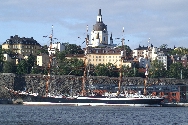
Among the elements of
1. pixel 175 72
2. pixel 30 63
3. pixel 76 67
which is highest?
pixel 30 63

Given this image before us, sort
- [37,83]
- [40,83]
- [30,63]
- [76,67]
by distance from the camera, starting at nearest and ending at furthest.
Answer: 1. [40,83]
2. [37,83]
3. [76,67]
4. [30,63]

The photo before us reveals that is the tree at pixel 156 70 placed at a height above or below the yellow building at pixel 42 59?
below

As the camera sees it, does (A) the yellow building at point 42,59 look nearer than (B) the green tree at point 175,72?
No

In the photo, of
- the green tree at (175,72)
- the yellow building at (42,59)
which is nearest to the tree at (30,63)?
the yellow building at (42,59)

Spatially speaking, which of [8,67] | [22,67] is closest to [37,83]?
[8,67]

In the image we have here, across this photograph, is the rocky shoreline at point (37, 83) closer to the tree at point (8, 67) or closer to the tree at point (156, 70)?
the tree at point (8, 67)

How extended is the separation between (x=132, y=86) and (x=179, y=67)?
37626 millimetres

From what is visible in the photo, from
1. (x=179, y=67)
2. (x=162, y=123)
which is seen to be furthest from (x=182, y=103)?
(x=162, y=123)

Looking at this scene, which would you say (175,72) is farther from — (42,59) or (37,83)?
(37,83)

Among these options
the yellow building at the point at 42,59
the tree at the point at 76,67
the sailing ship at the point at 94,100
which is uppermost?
the yellow building at the point at 42,59

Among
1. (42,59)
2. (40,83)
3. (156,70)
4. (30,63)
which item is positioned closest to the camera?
(40,83)

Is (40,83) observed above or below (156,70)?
below

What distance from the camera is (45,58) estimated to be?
611 ft

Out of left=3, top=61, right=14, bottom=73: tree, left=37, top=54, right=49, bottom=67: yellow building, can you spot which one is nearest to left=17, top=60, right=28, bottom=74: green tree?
left=3, top=61, right=14, bottom=73: tree
